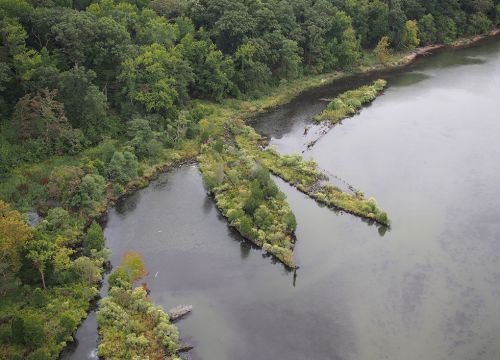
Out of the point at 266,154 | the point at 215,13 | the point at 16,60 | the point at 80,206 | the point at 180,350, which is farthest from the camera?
the point at 215,13

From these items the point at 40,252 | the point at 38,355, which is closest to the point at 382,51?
the point at 40,252

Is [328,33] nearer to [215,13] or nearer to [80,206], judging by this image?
[215,13]

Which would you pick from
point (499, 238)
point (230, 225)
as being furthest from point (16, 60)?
point (499, 238)

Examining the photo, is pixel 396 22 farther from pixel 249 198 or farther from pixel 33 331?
pixel 33 331

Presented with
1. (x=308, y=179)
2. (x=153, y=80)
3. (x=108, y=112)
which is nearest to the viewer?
(x=308, y=179)

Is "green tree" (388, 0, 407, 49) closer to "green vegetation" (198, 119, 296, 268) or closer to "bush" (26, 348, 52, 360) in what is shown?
"green vegetation" (198, 119, 296, 268)

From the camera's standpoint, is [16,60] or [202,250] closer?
[202,250]
